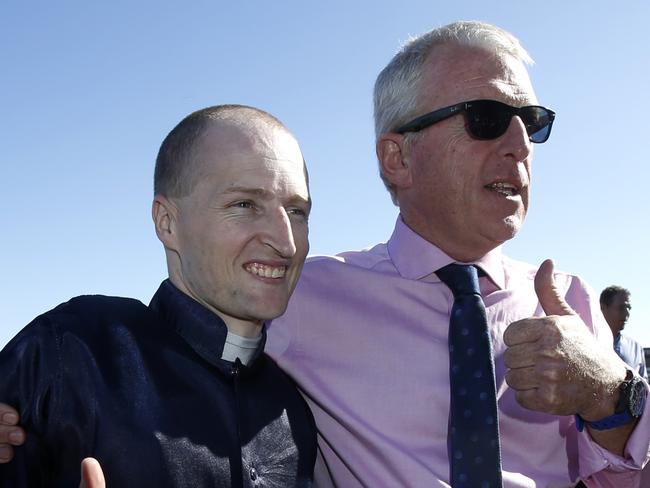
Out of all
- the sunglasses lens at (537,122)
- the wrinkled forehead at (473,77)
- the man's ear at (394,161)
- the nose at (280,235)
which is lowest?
the nose at (280,235)

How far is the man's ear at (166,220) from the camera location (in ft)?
7.12

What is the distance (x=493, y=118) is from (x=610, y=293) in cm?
703

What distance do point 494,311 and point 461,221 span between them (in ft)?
1.18

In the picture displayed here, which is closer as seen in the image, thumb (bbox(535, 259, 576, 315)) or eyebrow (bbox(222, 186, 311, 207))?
eyebrow (bbox(222, 186, 311, 207))

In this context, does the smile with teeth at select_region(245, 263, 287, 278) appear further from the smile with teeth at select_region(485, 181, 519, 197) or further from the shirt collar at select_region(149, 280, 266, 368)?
the smile with teeth at select_region(485, 181, 519, 197)

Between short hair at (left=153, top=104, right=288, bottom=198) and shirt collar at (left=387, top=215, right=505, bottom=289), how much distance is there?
77 cm

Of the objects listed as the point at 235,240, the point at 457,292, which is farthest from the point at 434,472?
the point at 235,240

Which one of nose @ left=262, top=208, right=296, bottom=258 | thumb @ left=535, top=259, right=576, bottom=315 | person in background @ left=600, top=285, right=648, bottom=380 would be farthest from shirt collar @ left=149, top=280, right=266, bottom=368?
person in background @ left=600, top=285, right=648, bottom=380

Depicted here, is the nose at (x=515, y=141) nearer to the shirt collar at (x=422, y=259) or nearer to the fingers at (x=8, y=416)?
the shirt collar at (x=422, y=259)

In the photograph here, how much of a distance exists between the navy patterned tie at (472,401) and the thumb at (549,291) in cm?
21

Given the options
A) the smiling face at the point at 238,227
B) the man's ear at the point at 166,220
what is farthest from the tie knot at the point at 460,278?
the man's ear at the point at 166,220

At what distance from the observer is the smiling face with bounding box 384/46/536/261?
8.89ft

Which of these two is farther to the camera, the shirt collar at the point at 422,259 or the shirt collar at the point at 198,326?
the shirt collar at the point at 422,259

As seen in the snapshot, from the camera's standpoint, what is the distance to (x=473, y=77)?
283 cm
